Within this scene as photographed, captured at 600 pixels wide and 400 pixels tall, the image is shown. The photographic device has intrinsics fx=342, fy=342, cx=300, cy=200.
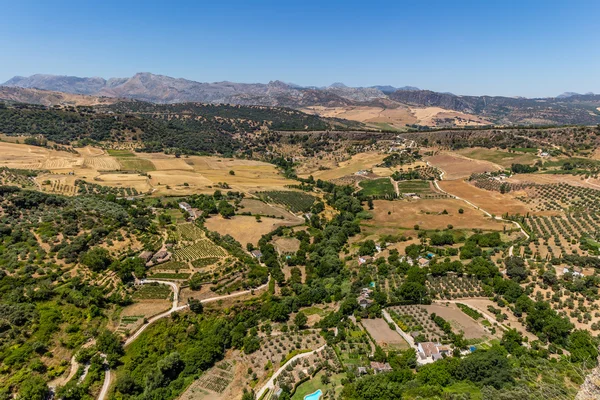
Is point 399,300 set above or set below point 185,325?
above

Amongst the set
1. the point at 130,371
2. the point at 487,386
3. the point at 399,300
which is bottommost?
the point at 130,371

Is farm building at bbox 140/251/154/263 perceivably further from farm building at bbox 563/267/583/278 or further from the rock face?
farm building at bbox 563/267/583/278

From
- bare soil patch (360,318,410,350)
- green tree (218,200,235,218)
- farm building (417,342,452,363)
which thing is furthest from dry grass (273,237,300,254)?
farm building (417,342,452,363)

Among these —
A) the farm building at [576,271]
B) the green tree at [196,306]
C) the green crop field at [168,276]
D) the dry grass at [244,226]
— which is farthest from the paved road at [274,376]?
the farm building at [576,271]

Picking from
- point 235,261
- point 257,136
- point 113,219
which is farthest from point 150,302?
point 257,136

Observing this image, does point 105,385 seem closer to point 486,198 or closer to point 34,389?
point 34,389

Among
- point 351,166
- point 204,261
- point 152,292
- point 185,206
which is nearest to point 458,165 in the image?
point 351,166

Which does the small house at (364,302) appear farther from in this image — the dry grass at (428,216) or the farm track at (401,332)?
the dry grass at (428,216)

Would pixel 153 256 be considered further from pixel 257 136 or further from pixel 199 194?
pixel 257 136

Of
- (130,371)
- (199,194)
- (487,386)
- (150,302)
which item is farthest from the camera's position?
(199,194)

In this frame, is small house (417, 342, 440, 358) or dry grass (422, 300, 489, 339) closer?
small house (417, 342, 440, 358)
